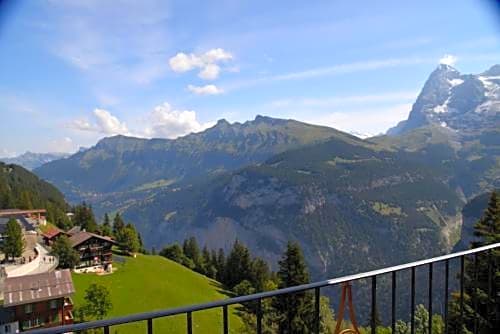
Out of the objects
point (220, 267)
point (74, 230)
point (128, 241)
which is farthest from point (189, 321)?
point (74, 230)

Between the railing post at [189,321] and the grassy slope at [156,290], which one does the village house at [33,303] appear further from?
the railing post at [189,321]

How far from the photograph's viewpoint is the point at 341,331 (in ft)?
9.22

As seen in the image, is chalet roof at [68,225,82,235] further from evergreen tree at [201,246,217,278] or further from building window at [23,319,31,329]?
building window at [23,319,31,329]

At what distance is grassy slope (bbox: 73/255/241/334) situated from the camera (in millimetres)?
28703

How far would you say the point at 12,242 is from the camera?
147ft

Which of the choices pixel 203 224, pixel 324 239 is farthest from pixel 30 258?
pixel 203 224

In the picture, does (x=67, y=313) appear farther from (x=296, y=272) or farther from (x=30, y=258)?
(x=30, y=258)

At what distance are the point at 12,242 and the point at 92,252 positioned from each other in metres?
7.96

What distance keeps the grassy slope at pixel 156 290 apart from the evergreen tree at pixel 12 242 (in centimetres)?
867

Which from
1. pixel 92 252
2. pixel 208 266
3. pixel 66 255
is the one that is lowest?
pixel 208 266

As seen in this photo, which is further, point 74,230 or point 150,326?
point 74,230

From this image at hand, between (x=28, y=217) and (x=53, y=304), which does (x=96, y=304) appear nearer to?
(x=53, y=304)

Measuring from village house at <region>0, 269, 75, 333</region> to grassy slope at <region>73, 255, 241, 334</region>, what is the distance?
3.60 meters

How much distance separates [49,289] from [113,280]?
45.4 ft
